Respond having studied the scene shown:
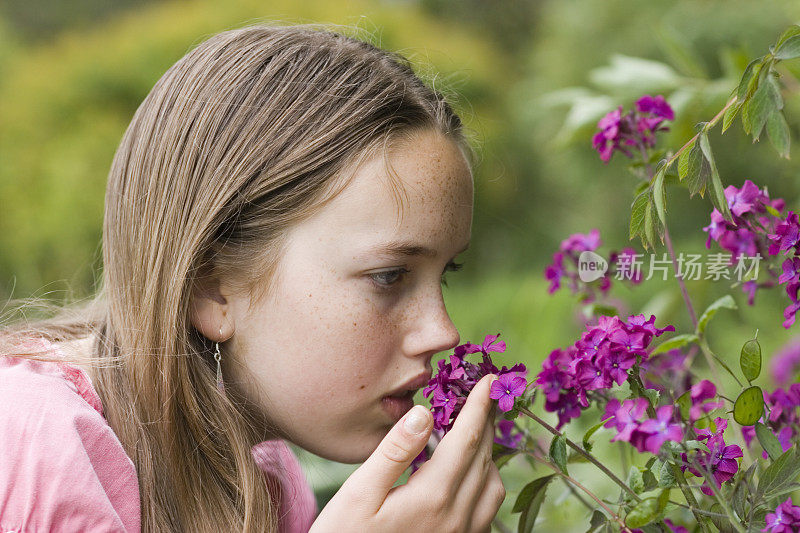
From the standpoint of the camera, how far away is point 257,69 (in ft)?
4.13

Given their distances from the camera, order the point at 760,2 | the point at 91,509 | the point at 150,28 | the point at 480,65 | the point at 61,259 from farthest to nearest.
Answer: the point at 480,65, the point at 150,28, the point at 61,259, the point at 760,2, the point at 91,509

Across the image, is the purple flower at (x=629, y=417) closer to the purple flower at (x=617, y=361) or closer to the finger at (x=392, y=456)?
the purple flower at (x=617, y=361)

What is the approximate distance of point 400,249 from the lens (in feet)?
3.78

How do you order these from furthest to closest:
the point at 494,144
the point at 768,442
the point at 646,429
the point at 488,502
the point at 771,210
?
the point at 494,144 < the point at 488,502 < the point at 771,210 < the point at 768,442 < the point at 646,429

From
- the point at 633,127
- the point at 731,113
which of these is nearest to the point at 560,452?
the point at 731,113

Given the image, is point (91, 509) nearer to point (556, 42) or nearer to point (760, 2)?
point (760, 2)

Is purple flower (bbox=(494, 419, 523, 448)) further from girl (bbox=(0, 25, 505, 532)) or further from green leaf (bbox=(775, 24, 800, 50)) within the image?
green leaf (bbox=(775, 24, 800, 50))

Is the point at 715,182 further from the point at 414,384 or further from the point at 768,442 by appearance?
the point at 414,384

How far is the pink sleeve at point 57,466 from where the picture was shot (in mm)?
1029

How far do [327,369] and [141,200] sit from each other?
40 cm

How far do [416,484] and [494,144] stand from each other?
3.03 meters

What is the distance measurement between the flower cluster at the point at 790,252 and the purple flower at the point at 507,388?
30cm

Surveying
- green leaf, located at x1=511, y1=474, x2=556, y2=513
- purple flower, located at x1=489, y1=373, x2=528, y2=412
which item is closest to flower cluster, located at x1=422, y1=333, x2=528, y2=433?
purple flower, located at x1=489, y1=373, x2=528, y2=412

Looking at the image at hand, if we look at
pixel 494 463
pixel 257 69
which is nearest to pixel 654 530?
pixel 494 463
